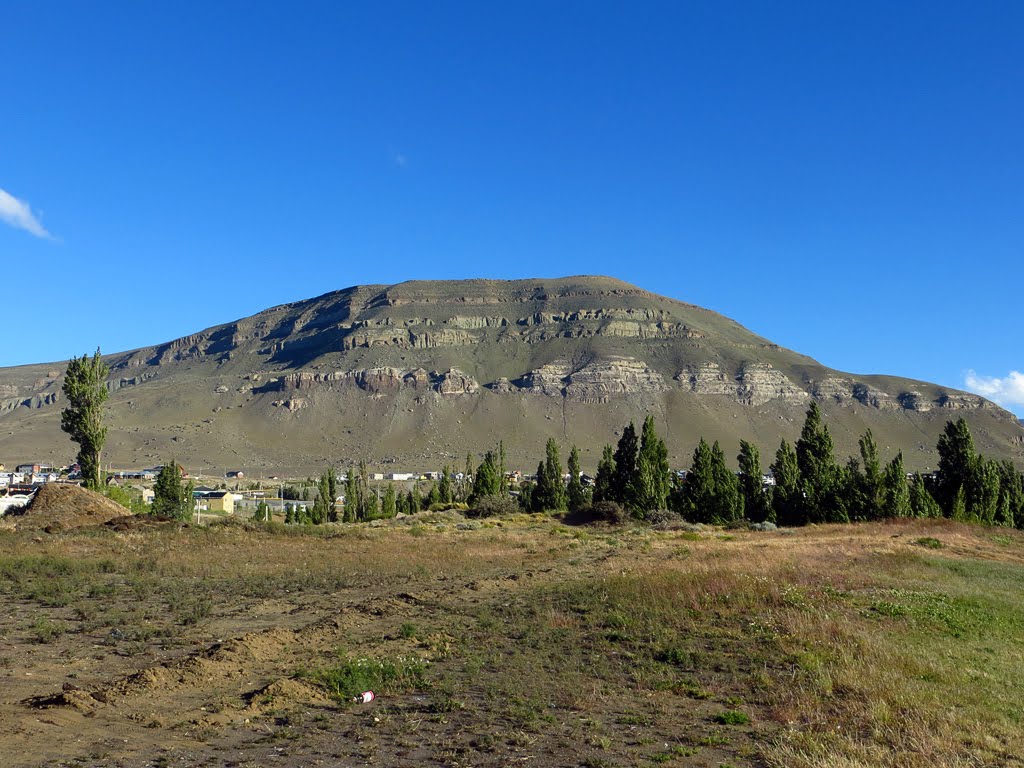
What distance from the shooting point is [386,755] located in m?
10.5

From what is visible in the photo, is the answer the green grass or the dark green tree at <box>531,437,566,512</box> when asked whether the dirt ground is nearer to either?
the green grass

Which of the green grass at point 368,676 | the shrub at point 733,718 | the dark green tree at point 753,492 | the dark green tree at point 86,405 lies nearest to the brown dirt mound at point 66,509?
the dark green tree at point 86,405

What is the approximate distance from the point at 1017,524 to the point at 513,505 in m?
48.7

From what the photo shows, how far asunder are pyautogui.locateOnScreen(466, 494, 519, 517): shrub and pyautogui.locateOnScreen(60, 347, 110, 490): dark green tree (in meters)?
35.4

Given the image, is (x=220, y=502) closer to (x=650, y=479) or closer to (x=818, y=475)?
(x=650, y=479)

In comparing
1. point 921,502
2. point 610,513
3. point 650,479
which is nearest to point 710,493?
point 650,479

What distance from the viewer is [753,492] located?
250ft

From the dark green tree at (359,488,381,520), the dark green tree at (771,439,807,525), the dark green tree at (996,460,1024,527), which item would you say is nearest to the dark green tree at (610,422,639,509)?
the dark green tree at (771,439,807,525)

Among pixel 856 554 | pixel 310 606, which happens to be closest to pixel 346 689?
pixel 310 606

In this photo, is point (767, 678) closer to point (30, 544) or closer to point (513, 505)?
point (30, 544)

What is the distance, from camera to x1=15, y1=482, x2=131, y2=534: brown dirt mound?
47.5 m

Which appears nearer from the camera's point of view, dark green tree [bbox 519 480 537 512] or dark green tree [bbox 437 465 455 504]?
dark green tree [bbox 519 480 537 512]

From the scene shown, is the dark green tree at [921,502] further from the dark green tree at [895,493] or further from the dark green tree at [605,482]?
the dark green tree at [605,482]

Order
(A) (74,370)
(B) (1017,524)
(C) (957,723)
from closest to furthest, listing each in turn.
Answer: (C) (957,723) → (A) (74,370) → (B) (1017,524)
